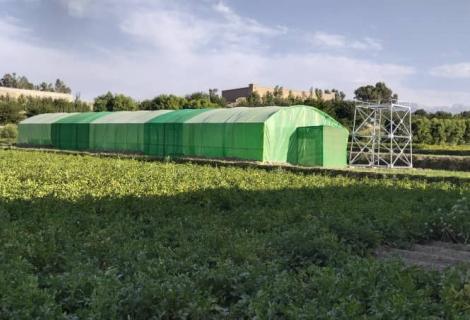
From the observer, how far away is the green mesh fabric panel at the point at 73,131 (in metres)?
37.8

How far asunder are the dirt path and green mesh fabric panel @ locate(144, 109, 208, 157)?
2255cm

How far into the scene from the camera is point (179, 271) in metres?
5.05

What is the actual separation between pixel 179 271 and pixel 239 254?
84cm

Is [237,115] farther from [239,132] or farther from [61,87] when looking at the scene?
[61,87]

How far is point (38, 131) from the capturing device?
42.4 m

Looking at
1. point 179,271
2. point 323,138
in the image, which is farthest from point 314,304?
point 323,138

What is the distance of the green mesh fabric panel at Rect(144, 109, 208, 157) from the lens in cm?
2978

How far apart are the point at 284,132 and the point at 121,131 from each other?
13.2m

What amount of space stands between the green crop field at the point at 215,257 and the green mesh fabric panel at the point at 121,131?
21.7 m

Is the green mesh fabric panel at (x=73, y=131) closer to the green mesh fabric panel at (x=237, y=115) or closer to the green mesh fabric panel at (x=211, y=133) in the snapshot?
the green mesh fabric panel at (x=211, y=133)

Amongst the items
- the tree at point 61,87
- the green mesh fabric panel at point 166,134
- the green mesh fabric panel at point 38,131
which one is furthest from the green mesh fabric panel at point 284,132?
the tree at point 61,87

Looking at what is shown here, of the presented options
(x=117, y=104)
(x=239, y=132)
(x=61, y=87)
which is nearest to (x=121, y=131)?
(x=239, y=132)

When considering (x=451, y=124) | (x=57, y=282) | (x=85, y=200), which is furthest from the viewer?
(x=451, y=124)

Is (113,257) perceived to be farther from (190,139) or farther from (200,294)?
(190,139)
